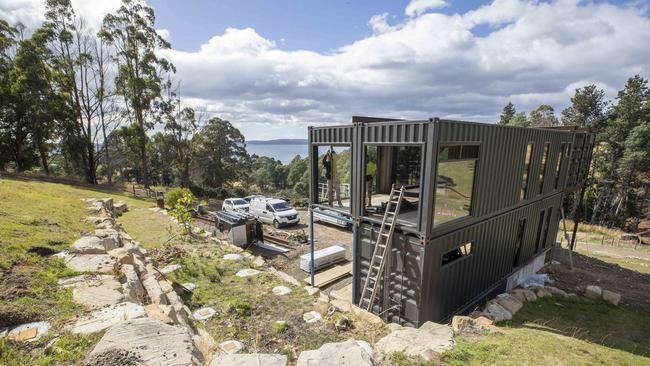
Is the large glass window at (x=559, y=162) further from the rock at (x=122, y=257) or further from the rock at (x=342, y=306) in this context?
the rock at (x=122, y=257)

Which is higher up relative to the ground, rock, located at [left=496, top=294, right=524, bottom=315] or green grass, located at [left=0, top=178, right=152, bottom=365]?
green grass, located at [left=0, top=178, right=152, bottom=365]

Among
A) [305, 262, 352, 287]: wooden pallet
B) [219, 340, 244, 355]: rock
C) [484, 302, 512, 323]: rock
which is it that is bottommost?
[305, 262, 352, 287]: wooden pallet

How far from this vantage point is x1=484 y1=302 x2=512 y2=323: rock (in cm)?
708

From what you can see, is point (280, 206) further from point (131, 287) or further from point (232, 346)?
point (232, 346)

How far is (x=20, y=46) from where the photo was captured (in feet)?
70.9

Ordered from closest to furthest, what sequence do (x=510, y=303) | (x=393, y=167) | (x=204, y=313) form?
(x=204, y=313)
(x=510, y=303)
(x=393, y=167)

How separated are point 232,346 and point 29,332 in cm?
266

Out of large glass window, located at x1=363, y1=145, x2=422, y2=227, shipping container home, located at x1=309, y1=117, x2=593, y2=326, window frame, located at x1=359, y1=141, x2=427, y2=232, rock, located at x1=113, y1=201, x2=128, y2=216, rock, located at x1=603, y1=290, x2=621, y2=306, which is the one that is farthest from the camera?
rock, located at x1=113, y1=201, x2=128, y2=216

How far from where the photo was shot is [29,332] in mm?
3330

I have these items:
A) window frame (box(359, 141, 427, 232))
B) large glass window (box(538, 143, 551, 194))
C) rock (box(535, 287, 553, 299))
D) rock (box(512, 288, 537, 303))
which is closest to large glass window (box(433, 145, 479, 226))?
window frame (box(359, 141, 427, 232))

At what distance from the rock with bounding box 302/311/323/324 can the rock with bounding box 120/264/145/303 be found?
323 centimetres

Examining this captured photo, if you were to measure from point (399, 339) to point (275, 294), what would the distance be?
347 centimetres

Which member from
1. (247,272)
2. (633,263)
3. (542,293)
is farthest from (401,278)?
(633,263)

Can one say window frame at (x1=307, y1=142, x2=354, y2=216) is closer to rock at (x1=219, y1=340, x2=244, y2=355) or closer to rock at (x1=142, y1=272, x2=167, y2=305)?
rock at (x1=219, y1=340, x2=244, y2=355)
